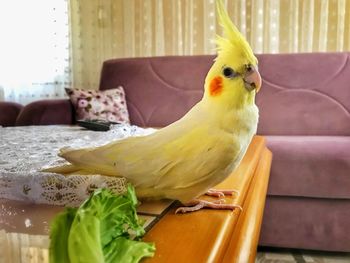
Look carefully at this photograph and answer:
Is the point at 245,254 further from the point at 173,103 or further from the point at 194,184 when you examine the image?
the point at 173,103

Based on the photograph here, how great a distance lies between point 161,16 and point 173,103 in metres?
0.89

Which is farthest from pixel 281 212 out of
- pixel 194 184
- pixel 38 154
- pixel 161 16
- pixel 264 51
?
pixel 161 16

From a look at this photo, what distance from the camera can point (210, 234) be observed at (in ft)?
1.57

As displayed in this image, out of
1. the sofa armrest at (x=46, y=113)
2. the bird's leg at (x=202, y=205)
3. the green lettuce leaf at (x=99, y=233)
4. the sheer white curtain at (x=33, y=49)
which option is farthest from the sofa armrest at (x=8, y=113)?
the green lettuce leaf at (x=99, y=233)

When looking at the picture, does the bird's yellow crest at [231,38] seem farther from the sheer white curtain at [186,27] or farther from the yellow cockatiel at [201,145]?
the sheer white curtain at [186,27]

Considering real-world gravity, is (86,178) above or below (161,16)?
below

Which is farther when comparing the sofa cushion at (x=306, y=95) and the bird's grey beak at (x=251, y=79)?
the sofa cushion at (x=306, y=95)

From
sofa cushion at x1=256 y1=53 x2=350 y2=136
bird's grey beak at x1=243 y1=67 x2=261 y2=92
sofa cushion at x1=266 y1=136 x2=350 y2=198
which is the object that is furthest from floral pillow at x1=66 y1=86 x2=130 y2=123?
bird's grey beak at x1=243 y1=67 x2=261 y2=92

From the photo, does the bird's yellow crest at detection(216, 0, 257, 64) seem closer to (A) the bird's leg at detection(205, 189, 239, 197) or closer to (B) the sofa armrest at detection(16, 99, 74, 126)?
(A) the bird's leg at detection(205, 189, 239, 197)

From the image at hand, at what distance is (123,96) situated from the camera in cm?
240

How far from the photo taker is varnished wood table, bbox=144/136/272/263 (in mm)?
421

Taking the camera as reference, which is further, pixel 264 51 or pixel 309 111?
pixel 264 51

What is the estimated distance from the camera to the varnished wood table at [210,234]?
1.38 ft

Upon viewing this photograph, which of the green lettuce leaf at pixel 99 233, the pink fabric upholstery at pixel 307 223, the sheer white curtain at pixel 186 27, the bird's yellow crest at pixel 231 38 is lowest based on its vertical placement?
the pink fabric upholstery at pixel 307 223
